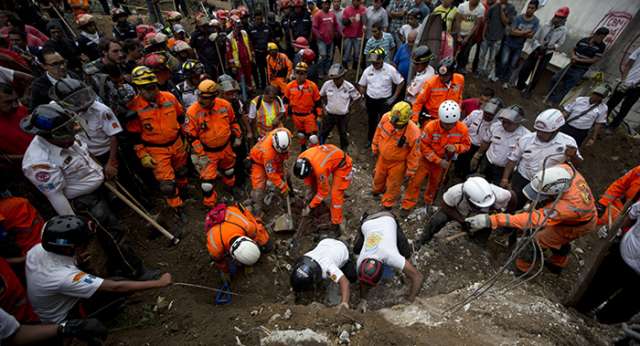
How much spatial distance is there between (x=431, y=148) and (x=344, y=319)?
307 centimetres

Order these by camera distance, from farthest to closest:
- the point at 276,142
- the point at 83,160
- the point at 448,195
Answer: the point at 276,142 < the point at 448,195 < the point at 83,160

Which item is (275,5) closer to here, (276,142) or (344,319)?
(276,142)

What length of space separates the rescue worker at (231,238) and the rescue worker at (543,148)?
393 cm

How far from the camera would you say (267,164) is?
4.48 meters

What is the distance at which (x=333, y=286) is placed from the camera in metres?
4.19

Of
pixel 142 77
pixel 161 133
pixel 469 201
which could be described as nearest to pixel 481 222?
pixel 469 201

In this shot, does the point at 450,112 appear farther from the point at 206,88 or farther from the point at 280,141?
the point at 206,88

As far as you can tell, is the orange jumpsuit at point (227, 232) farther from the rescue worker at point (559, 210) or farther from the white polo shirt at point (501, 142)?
the white polo shirt at point (501, 142)

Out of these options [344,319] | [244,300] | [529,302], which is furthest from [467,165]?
[244,300]

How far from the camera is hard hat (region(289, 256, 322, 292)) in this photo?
126 inches

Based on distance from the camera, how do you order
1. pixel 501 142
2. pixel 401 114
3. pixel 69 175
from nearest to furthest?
1. pixel 69 175
2. pixel 401 114
3. pixel 501 142

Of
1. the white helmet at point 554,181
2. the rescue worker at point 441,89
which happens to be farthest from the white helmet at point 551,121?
the rescue worker at point 441,89

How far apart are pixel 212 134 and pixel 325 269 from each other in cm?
276

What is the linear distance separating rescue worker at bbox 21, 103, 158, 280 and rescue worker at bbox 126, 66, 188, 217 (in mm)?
916
